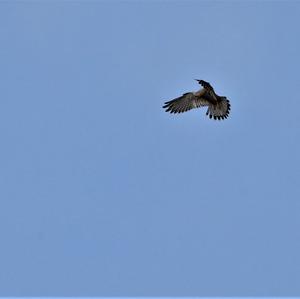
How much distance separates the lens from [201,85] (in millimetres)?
25109

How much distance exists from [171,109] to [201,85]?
220cm

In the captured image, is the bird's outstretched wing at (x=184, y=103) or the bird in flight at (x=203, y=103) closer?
the bird in flight at (x=203, y=103)

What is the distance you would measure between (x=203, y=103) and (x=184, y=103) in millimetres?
864

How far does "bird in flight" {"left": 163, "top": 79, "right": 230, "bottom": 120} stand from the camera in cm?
2589

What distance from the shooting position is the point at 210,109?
1040 inches

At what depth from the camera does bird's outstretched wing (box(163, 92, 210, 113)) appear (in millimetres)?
26484

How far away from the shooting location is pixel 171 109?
88.2 ft

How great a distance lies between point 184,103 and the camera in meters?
26.8

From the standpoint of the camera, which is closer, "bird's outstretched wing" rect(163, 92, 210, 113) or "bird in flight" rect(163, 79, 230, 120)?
"bird in flight" rect(163, 79, 230, 120)

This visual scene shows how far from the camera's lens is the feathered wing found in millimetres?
26094

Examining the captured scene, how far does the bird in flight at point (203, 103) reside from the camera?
25891 millimetres

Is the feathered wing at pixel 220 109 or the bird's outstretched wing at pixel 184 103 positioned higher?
the bird's outstretched wing at pixel 184 103

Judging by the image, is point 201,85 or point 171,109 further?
point 171,109

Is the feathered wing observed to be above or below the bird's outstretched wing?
below
